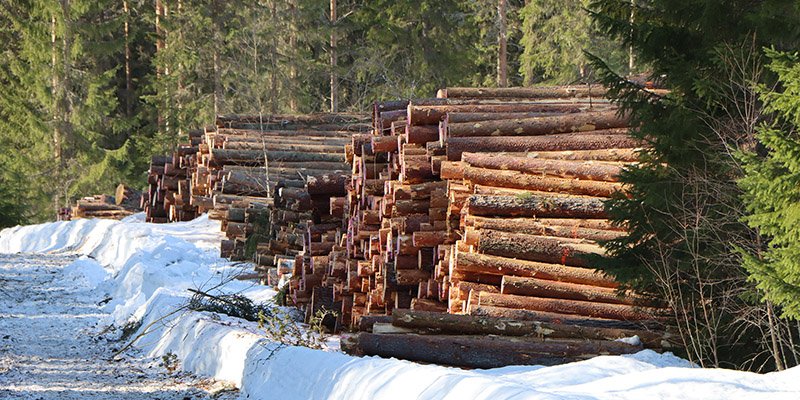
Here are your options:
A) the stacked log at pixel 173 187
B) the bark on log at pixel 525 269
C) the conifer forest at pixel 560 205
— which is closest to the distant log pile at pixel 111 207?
the stacked log at pixel 173 187

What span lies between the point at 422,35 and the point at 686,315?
36600mm

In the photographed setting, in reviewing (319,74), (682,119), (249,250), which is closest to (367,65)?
(319,74)

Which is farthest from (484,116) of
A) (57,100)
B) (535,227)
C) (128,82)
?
(128,82)

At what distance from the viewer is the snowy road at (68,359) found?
1155 centimetres

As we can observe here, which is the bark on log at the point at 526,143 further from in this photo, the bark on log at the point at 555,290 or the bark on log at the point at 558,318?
the bark on log at the point at 558,318

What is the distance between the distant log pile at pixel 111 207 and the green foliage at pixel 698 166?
98.5 ft

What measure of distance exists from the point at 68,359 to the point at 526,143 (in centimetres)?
597

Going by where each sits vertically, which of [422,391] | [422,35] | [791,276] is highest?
[422,35]

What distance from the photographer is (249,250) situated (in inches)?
862

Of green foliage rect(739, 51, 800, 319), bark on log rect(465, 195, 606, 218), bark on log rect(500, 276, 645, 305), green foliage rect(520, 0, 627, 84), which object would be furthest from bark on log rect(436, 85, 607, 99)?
green foliage rect(520, 0, 627, 84)

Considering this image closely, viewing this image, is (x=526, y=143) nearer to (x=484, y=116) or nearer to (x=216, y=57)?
(x=484, y=116)

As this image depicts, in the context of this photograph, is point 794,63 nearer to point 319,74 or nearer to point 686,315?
point 686,315

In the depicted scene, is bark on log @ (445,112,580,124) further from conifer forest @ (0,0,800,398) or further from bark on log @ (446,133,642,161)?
bark on log @ (446,133,642,161)

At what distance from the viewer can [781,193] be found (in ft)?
25.6
